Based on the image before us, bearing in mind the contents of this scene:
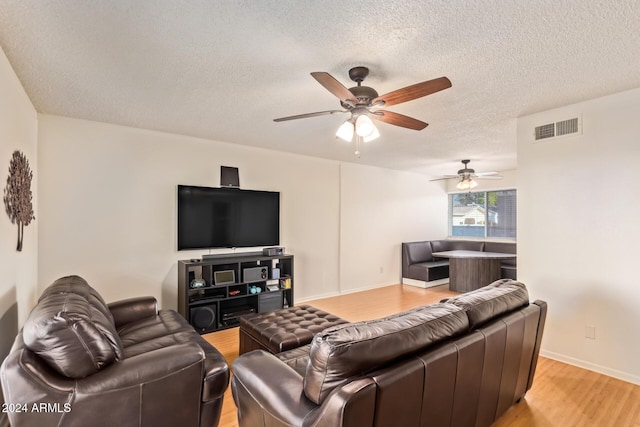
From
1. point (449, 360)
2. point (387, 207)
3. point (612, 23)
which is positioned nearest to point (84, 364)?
point (449, 360)

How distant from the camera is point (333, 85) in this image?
1915 mm

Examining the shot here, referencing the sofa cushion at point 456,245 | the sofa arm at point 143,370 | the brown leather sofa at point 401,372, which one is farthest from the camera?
the sofa cushion at point 456,245

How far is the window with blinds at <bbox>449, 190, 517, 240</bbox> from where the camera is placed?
6840 millimetres

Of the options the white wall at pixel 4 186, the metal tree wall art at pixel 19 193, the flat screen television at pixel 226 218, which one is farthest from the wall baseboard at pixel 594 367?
the metal tree wall art at pixel 19 193

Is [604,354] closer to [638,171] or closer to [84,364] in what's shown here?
[638,171]

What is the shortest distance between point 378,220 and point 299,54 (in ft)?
15.0

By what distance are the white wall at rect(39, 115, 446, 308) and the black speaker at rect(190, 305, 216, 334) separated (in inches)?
19.7

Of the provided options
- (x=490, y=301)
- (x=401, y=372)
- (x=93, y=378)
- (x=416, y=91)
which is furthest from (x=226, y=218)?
(x=401, y=372)

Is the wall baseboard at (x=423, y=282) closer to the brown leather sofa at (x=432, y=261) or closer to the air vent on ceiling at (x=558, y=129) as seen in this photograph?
the brown leather sofa at (x=432, y=261)

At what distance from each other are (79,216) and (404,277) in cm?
560

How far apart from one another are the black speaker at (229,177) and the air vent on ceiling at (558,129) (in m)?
3.61

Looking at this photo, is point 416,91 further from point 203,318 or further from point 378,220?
point 378,220

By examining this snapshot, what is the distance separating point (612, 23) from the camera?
169cm

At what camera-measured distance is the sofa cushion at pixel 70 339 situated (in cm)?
146
